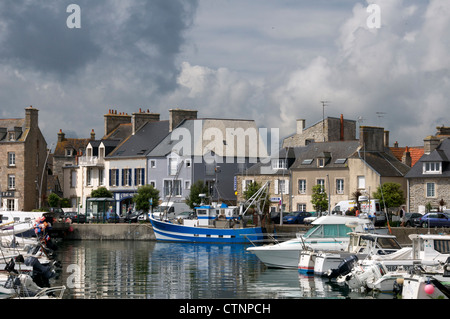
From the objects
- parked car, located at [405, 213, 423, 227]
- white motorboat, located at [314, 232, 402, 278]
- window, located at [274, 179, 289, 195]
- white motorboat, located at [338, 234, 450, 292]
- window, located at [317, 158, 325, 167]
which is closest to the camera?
white motorboat, located at [338, 234, 450, 292]

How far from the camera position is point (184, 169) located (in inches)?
3049

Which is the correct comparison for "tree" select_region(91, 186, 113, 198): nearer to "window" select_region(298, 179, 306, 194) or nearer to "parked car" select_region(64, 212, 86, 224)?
"parked car" select_region(64, 212, 86, 224)

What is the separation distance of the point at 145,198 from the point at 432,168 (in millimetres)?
24974

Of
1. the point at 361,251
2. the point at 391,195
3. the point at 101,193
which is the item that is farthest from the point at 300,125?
Result: the point at 361,251

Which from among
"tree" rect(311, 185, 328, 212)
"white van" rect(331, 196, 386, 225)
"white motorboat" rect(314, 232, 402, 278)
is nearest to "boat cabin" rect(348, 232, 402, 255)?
"white motorboat" rect(314, 232, 402, 278)

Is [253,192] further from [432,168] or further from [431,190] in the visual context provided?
[432,168]

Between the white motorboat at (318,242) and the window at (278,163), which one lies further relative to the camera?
the window at (278,163)

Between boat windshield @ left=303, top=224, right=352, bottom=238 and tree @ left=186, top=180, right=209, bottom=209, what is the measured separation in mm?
32459

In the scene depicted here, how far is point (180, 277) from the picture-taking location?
116ft

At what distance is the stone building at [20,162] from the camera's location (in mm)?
78250

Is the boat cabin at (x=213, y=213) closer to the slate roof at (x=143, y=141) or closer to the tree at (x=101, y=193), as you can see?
the slate roof at (x=143, y=141)

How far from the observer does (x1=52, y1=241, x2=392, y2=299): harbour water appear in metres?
29.7

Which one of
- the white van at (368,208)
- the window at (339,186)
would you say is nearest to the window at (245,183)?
the window at (339,186)

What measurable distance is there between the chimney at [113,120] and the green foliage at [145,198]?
16787mm
